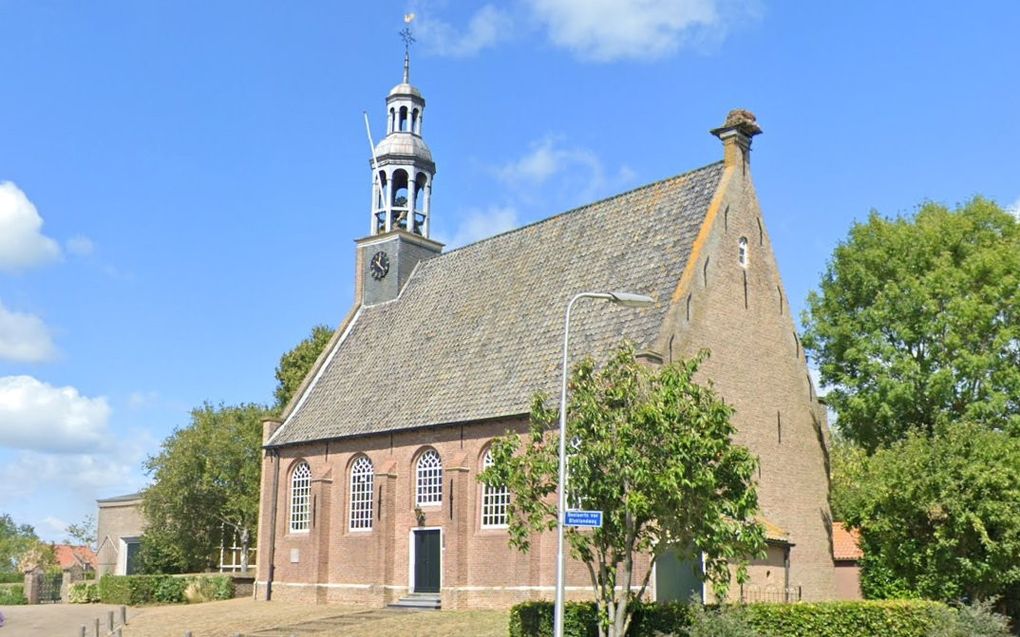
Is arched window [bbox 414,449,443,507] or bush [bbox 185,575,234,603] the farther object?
bush [bbox 185,575,234,603]

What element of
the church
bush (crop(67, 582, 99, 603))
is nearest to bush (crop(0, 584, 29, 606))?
bush (crop(67, 582, 99, 603))

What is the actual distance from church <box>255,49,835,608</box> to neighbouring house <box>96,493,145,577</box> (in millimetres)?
20943

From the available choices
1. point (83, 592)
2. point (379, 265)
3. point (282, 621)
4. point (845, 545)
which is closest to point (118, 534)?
point (83, 592)

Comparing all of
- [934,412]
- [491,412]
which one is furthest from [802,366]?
[491,412]

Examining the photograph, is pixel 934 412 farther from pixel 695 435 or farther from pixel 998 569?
pixel 695 435

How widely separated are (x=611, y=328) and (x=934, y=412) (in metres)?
12.4

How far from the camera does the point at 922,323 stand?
117ft

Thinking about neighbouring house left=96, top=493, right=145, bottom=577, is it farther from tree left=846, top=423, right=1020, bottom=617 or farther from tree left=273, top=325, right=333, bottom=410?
tree left=846, top=423, right=1020, bottom=617

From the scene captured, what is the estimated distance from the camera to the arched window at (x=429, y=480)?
3488cm

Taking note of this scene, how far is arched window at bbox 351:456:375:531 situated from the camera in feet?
123

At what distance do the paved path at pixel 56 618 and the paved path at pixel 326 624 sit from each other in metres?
6.10

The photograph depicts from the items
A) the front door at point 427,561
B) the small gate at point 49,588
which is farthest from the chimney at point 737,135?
the small gate at point 49,588

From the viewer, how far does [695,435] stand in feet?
66.5

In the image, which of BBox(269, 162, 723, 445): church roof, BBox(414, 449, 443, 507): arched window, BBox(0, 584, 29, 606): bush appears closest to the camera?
BBox(269, 162, 723, 445): church roof
